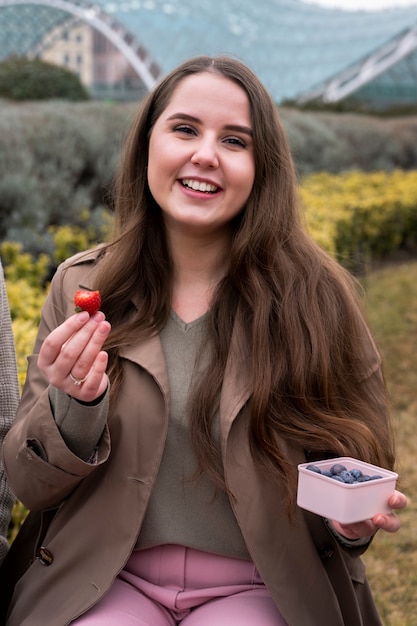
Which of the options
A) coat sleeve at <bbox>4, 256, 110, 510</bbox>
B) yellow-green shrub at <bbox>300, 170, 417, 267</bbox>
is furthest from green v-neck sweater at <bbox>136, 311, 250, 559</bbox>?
yellow-green shrub at <bbox>300, 170, 417, 267</bbox>

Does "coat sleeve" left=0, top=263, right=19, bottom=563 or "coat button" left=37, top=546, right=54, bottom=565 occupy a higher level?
"coat sleeve" left=0, top=263, right=19, bottom=563

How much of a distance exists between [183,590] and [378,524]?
0.48m

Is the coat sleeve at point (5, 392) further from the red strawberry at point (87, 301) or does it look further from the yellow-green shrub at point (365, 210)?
the yellow-green shrub at point (365, 210)

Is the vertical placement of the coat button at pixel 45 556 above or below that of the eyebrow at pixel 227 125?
below

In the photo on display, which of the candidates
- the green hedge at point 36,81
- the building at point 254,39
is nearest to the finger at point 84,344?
the green hedge at point 36,81

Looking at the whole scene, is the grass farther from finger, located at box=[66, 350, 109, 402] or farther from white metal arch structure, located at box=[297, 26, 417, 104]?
white metal arch structure, located at box=[297, 26, 417, 104]

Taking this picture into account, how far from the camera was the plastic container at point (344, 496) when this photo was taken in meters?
1.76

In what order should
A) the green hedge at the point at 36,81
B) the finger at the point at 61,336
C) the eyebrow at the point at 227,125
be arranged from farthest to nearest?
the green hedge at the point at 36,81
the eyebrow at the point at 227,125
the finger at the point at 61,336

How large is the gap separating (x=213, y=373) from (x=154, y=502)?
319 millimetres

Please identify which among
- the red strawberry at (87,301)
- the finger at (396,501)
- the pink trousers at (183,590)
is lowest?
the pink trousers at (183,590)

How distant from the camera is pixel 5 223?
17.8ft

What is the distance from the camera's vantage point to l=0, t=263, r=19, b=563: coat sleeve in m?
2.20

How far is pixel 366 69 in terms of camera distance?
4197 centimetres

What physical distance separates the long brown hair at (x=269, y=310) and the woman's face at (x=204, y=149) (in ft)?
0.12
